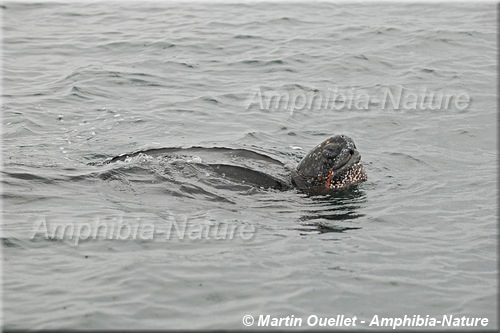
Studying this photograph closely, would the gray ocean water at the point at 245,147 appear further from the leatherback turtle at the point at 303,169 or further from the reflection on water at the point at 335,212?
the leatherback turtle at the point at 303,169

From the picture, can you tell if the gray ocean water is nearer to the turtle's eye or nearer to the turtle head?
the turtle head

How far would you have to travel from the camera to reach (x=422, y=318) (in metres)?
6.08

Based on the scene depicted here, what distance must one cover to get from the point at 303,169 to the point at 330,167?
34cm

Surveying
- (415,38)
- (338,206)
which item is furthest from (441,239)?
(415,38)

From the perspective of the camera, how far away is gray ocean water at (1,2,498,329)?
6.44 metres

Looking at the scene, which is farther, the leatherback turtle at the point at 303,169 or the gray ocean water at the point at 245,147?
the leatherback turtle at the point at 303,169

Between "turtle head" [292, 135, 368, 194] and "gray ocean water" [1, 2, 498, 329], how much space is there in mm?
203

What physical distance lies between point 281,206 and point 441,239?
1.76 meters

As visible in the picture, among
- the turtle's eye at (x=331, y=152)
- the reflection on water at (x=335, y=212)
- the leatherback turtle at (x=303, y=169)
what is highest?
the turtle's eye at (x=331, y=152)

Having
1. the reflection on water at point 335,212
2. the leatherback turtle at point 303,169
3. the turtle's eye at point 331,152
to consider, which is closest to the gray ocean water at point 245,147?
the reflection on water at point 335,212

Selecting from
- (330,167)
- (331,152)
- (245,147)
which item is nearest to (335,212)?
(330,167)

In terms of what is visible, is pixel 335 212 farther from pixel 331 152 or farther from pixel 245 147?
pixel 245 147

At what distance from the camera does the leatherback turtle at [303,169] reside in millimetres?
8883

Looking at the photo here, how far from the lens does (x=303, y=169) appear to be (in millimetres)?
9039
